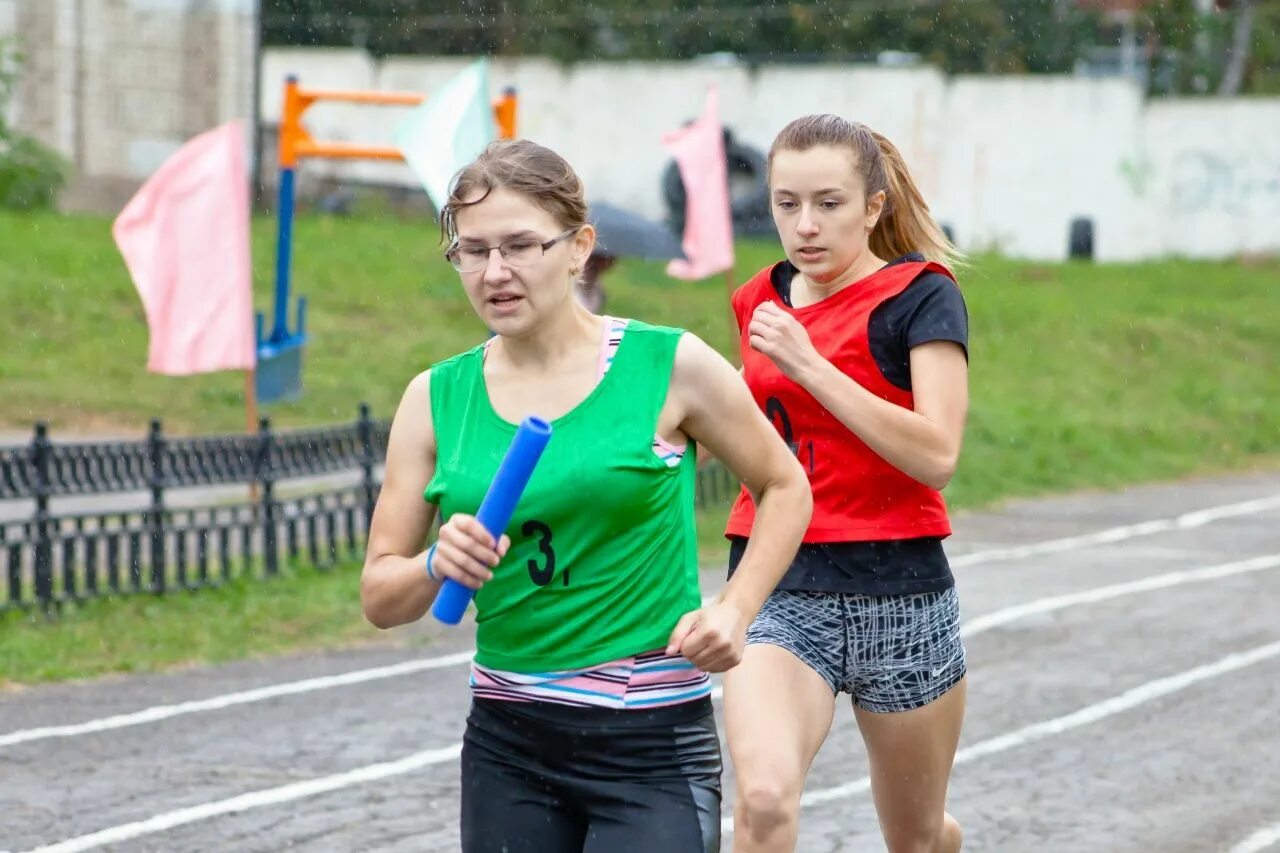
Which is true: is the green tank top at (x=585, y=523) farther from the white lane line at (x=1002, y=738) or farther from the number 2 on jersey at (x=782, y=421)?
the white lane line at (x=1002, y=738)

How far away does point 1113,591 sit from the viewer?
12766 millimetres

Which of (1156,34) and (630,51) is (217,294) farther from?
(1156,34)

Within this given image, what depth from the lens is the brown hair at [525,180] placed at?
11.0ft

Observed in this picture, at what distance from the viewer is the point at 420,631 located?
11008 mm

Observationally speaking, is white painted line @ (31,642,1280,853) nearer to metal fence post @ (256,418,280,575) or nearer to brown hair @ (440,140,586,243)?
brown hair @ (440,140,586,243)

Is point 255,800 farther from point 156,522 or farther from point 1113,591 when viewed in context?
point 1113,591

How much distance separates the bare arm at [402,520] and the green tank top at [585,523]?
0.05 metres

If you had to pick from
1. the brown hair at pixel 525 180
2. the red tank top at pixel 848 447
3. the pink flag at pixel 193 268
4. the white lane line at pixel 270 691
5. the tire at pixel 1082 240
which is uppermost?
the brown hair at pixel 525 180

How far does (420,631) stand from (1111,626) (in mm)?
3847

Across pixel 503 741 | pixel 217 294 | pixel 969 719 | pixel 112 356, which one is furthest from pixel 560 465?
pixel 112 356

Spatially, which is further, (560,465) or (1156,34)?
(1156,34)

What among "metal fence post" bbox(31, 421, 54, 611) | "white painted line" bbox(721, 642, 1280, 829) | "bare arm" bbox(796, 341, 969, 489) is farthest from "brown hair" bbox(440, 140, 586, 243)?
"metal fence post" bbox(31, 421, 54, 611)

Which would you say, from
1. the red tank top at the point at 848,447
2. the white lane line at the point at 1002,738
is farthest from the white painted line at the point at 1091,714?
the red tank top at the point at 848,447

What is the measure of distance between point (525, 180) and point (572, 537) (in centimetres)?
59
